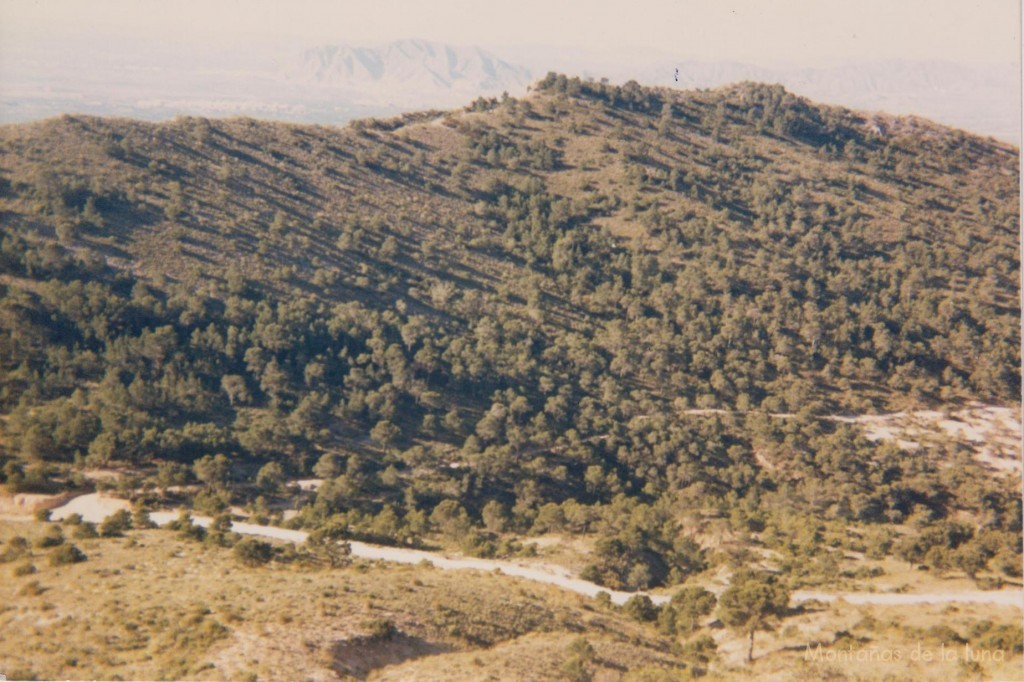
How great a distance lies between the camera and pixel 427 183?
98.3 m

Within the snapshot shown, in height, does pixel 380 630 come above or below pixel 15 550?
below

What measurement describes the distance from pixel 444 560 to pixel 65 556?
23065 mm

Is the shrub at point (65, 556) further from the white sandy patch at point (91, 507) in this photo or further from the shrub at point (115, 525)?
the white sandy patch at point (91, 507)

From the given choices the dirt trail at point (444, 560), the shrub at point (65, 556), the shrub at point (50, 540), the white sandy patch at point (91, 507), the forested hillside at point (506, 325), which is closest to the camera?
the shrub at point (65, 556)

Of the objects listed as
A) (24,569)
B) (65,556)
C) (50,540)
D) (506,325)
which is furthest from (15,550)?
(506,325)

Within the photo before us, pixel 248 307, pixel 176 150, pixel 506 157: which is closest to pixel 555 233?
pixel 506 157

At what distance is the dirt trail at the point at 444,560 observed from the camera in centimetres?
3541

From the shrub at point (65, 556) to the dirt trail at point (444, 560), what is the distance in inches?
408

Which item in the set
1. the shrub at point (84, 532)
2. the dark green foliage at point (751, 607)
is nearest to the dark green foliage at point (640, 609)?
the dark green foliage at point (751, 607)

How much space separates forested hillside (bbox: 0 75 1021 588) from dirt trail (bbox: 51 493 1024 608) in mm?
1893

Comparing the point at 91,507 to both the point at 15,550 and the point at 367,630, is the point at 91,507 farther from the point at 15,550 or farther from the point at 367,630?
the point at 367,630

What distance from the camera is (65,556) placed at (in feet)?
→ 98.5

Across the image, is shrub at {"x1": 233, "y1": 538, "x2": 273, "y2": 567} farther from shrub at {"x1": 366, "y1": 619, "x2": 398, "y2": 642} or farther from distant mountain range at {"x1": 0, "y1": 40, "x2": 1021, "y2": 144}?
distant mountain range at {"x1": 0, "y1": 40, "x2": 1021, "y2": 144}

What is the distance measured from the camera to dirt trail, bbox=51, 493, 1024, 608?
35.4 meters
